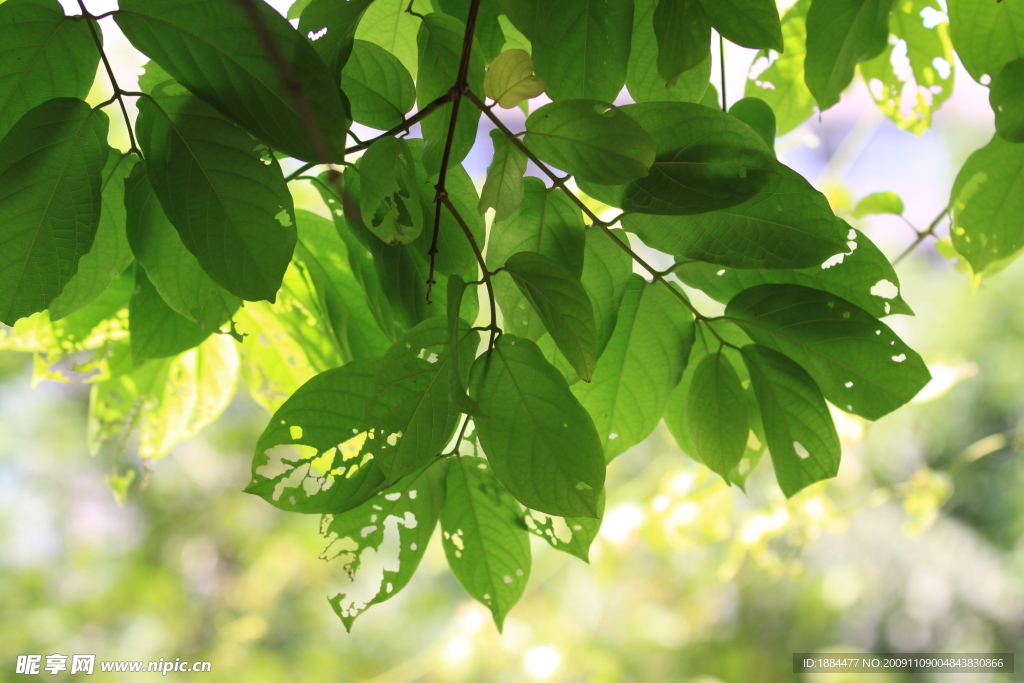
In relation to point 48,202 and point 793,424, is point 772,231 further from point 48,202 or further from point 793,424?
point 48,202

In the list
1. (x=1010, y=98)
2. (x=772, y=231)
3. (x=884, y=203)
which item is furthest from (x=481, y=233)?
(x=884, y=203)

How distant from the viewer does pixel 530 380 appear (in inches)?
10.4

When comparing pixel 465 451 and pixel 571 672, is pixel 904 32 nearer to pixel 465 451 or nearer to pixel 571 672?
pixel 465 451

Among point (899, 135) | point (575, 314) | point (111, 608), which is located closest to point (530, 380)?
point (575, 314)

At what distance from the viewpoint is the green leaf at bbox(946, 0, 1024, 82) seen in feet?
1.17

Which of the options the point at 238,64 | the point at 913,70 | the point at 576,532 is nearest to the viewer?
the point at 238,64

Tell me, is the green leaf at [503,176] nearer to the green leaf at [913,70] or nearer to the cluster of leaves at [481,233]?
the cluster of leaves at [481,233]

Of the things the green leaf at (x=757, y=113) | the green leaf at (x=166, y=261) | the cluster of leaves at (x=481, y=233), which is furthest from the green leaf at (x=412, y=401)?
the green leaf at (x=757, y=113)

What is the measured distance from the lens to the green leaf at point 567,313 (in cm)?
25

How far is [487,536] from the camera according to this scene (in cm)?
34

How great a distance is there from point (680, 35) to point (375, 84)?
13 cm

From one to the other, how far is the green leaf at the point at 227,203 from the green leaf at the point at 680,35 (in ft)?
0.53

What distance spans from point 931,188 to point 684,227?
262 centimetres

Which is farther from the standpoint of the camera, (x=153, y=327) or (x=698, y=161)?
(x=153, y=327)
